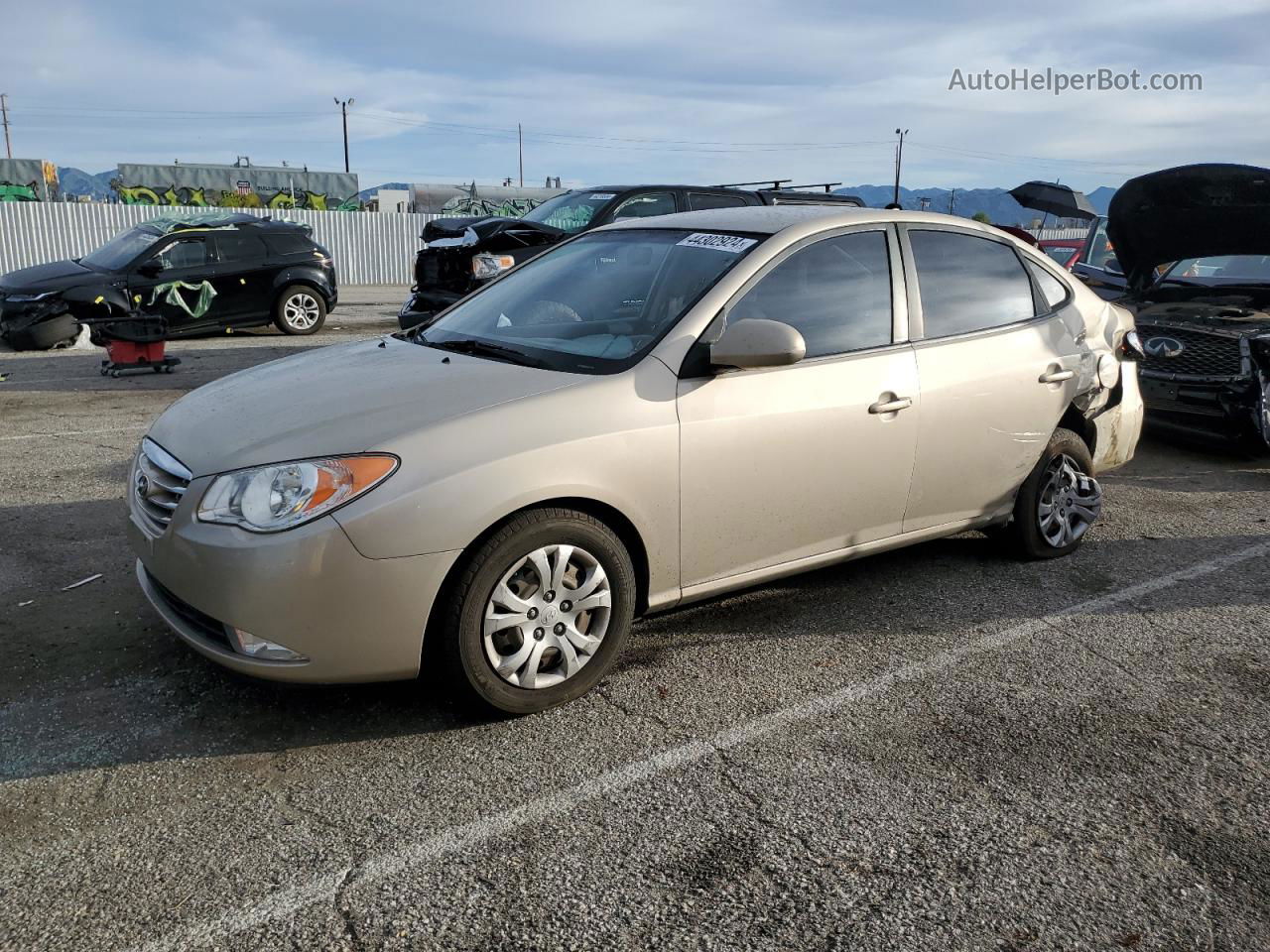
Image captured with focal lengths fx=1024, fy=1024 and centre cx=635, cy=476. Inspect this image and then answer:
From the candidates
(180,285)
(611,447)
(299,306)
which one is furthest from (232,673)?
(299,306)

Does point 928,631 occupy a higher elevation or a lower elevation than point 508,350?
lower

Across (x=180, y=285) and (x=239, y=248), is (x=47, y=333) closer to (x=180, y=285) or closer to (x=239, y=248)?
(x=180, y=285)

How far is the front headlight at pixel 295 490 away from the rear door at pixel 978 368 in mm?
2350

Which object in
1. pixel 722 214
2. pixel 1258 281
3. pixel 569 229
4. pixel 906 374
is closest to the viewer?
pixel 906 374

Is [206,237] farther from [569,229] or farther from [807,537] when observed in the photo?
[807,537]

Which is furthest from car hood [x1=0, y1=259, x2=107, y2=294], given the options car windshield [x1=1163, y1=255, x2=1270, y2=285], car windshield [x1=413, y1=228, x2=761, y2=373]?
car windshield [x1=1163, y1=255, x2=1270, y2=285]

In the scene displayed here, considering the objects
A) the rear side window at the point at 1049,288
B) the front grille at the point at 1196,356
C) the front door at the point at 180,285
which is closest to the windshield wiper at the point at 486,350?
the rear side window at the point at 1049,288

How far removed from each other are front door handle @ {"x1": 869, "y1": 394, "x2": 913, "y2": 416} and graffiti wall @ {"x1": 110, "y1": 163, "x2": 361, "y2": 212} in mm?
39617

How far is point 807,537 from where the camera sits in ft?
13.3

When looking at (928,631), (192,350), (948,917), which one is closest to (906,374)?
(928,631)

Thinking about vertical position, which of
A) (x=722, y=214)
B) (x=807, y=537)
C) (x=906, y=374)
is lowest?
(x=807, y=537)

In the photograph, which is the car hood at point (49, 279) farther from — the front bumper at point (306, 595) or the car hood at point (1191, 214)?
the car hood at point (1191, 214)

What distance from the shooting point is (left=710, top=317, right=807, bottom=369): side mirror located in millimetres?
3592

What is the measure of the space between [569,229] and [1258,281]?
21.1ft
